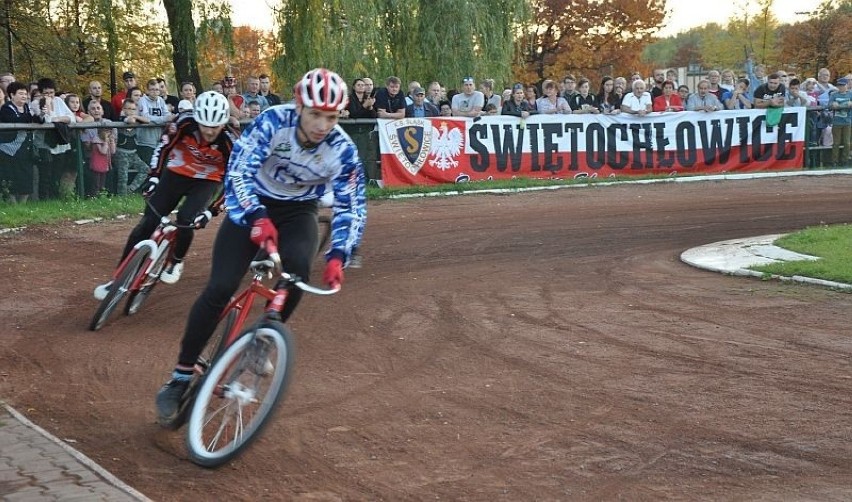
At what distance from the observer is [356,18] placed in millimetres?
24969

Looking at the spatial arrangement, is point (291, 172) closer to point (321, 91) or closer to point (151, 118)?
point (321, 91)

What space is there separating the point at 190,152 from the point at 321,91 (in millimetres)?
3858

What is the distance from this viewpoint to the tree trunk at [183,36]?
81.4 ft

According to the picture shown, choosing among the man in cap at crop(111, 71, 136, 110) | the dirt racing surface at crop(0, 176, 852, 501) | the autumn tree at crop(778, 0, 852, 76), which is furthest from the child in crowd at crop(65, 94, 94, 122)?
the autumn tree at crop(778, 0, 852, 76)

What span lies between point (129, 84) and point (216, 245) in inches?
519

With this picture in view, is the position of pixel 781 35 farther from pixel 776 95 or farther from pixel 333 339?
pixel 333 339

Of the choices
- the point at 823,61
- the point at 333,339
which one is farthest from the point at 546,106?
the point at 823,61

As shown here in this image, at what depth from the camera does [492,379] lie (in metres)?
7.66

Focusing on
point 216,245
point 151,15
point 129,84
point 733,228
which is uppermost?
point 151,15

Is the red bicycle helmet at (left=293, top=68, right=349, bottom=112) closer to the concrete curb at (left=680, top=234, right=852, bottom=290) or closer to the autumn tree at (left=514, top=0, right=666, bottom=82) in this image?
the concrete curb at (left=680, top=234, right=852, bottom=290)

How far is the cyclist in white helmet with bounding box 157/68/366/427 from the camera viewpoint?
6168mm

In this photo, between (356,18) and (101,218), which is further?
(356,18)

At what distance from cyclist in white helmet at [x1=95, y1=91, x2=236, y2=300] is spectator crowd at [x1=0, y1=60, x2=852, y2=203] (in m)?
6.69

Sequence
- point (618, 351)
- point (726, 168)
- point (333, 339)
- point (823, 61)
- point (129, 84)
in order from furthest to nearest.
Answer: point (823, 61) < point (726, 168) < point (129, 84) < point (333, 339) < point (618, 351)
